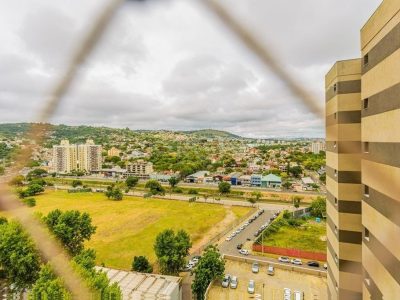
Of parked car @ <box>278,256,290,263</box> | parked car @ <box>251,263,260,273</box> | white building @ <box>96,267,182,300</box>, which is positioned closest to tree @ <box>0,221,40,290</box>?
white building @ <box>96,267,182,300</box>

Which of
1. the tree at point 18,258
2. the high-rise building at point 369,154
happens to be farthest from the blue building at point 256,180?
the tree at point 18,258

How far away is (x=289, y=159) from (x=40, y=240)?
38.7 meters

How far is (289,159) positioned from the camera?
37375mm

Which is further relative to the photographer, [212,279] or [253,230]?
[253,230]

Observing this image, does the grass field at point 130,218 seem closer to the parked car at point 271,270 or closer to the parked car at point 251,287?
the parked car at point 251,287

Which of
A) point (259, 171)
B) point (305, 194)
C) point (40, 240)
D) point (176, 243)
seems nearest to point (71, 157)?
point (259, 171)

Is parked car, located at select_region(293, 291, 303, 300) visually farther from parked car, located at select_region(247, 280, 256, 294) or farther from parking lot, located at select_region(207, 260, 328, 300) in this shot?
parked car, located at select_region(247, 280, 256, 294)

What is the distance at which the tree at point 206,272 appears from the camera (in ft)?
24.8

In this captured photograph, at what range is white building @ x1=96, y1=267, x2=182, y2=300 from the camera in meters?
6.39

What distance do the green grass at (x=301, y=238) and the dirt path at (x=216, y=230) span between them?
7.78 ft

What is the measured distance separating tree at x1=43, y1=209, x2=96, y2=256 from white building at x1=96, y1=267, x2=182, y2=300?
88.4 inches

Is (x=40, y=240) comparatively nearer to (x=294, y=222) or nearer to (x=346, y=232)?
(x=346, y=232)

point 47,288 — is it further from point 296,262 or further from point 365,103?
point 296,262

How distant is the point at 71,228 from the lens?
895cm
